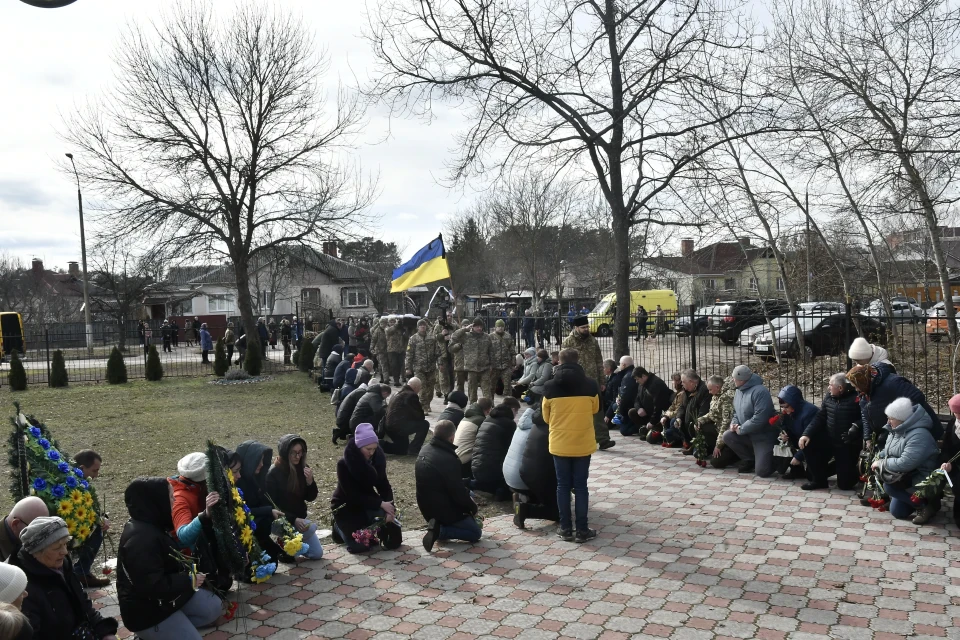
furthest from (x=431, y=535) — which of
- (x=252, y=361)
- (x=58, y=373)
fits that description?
(x=58, y=373)

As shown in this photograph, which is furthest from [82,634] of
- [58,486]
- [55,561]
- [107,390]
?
[107,390]

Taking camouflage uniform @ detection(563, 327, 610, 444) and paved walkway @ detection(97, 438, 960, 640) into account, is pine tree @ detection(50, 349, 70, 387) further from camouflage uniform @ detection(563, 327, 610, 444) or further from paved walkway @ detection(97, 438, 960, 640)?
paved walkway @ detection(97, 438, 960, 640)

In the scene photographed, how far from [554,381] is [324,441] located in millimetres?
6250

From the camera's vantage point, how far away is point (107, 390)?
70.4 feet

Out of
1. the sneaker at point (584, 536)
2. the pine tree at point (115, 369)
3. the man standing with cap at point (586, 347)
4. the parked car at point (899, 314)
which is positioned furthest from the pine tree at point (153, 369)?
the sneaker at point (584, 536)

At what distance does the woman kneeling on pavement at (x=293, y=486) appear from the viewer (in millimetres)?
6441

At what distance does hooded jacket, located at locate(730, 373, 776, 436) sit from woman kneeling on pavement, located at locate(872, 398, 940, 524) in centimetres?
161

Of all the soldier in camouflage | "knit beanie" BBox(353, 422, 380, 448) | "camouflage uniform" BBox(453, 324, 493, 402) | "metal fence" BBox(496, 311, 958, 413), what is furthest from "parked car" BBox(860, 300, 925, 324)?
"knit beanie" BBox(353, 422, 380, 448)

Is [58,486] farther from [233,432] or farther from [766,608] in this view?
[233,432]

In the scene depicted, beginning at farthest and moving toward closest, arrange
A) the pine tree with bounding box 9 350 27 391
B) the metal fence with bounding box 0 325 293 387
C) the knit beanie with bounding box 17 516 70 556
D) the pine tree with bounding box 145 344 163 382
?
the metal fence with bounding box 0 325 293 387, the pine tree with bounding box 145 344 163 382, the pine tree with bounding box 9 350 27 391, the knit beanie with bounding box 17 516 70 556

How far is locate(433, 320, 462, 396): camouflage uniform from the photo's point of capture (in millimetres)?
16109

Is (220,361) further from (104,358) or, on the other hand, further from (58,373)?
(104,358)

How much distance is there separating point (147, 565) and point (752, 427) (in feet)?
21.8

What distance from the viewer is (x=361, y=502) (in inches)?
265
